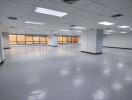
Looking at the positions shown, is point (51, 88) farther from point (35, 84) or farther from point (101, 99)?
point (101, 99)

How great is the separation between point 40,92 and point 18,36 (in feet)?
63.8

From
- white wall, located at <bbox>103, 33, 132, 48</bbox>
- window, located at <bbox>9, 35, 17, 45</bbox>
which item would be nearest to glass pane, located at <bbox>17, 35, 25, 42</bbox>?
window, located at <bbox>9, 35, 17, 45</bbox>

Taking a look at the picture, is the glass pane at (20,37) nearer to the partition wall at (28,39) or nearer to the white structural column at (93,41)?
the partition wall at (28,39)

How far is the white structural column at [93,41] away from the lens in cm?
900

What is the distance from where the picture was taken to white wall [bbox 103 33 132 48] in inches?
538

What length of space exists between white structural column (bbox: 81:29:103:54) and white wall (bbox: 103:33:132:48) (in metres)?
7.05

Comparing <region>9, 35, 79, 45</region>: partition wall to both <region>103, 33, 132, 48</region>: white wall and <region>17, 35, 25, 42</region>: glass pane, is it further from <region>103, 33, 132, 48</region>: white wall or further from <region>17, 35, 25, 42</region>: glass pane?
<region>103, 33, 132, 48</region>: white wall

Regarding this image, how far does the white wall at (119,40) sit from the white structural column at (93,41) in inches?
278

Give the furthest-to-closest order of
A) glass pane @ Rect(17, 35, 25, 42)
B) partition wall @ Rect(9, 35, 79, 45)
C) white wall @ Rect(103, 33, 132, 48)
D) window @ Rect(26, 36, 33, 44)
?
window @ Rect(26, 36, 33, 44)
glass pane @ Rect(17, 35, 25, 42)
partition wall @ Rect(9, 35, 79, 45)
white wall @ Rect(103, 33, 132, 48)

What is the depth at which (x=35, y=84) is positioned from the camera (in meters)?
2.87

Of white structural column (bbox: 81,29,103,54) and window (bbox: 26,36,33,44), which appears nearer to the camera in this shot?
white structural column (bbox: 81,29,103,54)

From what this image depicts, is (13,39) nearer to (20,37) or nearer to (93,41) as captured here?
(20,37)

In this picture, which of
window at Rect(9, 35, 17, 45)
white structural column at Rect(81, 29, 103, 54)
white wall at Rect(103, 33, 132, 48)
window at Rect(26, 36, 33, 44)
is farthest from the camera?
window at Rect(26, 36, 33, 44)

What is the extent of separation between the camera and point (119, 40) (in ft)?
49.1
